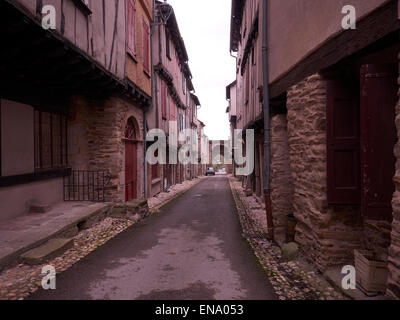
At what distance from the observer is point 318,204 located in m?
3.79

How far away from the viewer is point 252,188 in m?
13.2

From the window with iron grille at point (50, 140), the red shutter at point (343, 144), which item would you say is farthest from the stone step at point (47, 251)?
the red shutter at point (343, 144)

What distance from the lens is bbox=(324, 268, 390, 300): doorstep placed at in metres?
2.95

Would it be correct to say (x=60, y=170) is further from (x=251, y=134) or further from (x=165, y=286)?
(x=251, y=134)

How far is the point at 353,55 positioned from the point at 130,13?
762 cm

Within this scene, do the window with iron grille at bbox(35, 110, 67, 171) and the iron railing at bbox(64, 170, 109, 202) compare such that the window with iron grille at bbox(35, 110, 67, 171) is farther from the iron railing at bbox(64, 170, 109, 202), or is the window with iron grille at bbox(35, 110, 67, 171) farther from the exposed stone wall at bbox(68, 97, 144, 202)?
the iron railing at bbox(64, 170, 109, 202)

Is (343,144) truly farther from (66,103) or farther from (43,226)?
(66,103)

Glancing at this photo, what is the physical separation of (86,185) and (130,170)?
191 cm

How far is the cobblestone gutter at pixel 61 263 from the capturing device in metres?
3.23

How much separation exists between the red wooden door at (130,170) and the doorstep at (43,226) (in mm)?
1937

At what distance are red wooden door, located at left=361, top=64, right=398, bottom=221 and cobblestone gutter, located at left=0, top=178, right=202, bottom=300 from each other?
4.13m

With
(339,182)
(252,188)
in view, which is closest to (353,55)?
(339,182)

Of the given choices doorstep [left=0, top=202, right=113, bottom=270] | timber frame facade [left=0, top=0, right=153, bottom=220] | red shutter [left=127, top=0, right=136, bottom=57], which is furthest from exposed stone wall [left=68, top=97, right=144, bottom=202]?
red shutter [left=127, top=0, right=136, bottom=57]

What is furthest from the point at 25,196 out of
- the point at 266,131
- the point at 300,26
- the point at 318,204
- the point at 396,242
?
the point at 396,242
